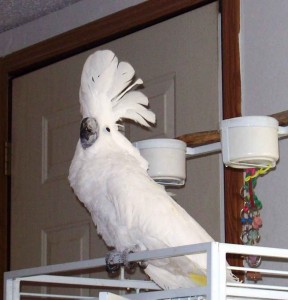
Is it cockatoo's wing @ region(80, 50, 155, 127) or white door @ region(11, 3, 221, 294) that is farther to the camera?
white door @ region(11, 3, 221, 294)

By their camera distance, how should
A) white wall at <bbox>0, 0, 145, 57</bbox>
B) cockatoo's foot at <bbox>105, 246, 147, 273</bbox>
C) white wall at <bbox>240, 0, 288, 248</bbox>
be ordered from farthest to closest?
white wall at <bbox>0, 0, 145, 57</bbox>
white wall at <bbox>240, 0, 288, 248</bbox>
cockatoo's foot at <bbox>105, 246, 147, 273</bbox>

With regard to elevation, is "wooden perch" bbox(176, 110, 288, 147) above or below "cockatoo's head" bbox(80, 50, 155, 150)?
below

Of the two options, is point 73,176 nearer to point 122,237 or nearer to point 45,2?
point 122,237

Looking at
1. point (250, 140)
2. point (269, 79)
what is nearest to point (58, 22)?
point (269, 79)

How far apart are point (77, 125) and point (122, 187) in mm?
912

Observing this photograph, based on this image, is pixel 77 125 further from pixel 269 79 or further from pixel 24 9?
pixel 269 79

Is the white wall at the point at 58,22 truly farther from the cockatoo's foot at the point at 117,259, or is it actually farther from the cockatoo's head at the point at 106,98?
the cockatoo's foot at the point at 117,259

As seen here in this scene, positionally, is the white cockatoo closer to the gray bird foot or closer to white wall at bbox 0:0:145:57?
the gray bird foot

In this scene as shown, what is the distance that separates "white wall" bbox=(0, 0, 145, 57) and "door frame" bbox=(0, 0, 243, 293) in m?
0.03

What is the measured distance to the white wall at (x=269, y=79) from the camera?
198 cm

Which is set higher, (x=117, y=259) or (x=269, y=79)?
(x=269, y=79)

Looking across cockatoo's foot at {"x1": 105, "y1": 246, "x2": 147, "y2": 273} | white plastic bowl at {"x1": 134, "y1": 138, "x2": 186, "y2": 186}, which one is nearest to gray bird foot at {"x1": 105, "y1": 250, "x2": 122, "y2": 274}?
cockatoo's foot at {"x1": 105, "y1": 246, "x2": 147, "y2": 273}

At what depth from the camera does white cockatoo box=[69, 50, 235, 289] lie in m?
1.64

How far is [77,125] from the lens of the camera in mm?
2604
